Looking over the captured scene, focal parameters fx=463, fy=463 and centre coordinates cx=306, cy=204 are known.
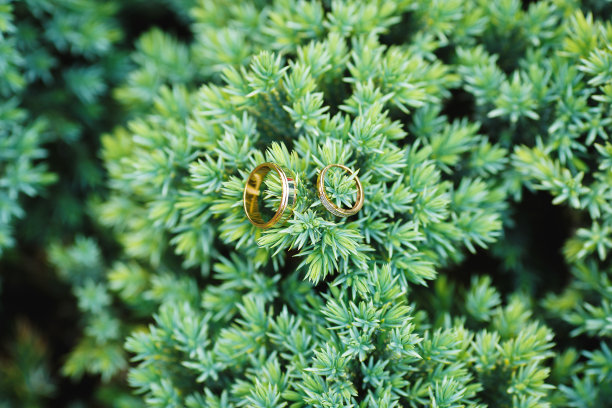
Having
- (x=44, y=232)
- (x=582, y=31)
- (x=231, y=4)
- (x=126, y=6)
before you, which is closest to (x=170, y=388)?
(x=44, y=232)

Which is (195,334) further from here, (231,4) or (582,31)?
(582,31)

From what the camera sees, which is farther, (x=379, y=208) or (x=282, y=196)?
(x=379, y=208)

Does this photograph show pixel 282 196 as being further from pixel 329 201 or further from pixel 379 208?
pixel 379 208

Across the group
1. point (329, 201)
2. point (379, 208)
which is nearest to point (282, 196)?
point (329, 201)
